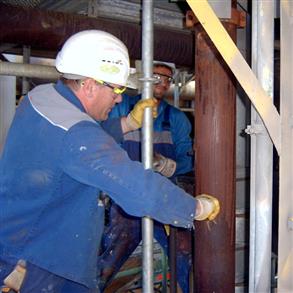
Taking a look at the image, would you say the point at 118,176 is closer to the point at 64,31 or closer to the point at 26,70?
the point at 26,70

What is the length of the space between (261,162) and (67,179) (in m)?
0.77

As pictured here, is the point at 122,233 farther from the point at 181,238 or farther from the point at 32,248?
the point at 32,248

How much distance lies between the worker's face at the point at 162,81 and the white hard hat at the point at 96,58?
156cm

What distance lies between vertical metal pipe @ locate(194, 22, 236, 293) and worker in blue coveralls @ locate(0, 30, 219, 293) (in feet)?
1.13

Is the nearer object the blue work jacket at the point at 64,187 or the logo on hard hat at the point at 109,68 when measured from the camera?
the blue work jacket at the point at 64,187

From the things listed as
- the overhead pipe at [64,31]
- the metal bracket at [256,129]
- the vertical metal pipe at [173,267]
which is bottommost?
the vertical metal pipe at [173,267]

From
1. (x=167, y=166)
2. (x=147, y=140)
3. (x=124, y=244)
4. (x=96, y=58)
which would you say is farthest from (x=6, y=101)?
(x=147, y=140)

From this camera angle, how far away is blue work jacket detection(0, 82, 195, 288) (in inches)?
64.8

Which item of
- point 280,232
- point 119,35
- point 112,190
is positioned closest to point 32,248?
point 112,190

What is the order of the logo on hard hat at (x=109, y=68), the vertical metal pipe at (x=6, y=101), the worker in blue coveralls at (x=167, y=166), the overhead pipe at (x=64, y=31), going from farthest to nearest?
the vertical metal pipe at (x=6, y=101) < the worker in blue coveralls at (x=167, y=166) < the overhead pipe at (x=64, y=31) < the logo on hard hat at (x=109, y=68)

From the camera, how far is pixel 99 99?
197cm

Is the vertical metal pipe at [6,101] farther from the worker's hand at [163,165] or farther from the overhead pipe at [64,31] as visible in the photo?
the worker's hand at [163,165]

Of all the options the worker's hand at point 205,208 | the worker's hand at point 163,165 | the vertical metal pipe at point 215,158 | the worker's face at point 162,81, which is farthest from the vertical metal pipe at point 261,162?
the worker's face at point 162,81

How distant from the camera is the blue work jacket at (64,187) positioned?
165cm
